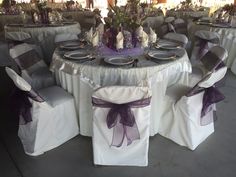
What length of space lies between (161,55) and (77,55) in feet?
2.87

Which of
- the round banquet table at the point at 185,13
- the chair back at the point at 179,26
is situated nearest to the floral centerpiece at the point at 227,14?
the chair back at the point at 179,26

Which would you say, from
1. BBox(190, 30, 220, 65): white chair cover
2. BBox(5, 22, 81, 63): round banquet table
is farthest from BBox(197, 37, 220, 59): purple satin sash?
BBox(5, 22, 81, 63): round banquet table

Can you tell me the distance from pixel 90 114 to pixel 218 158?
132cm

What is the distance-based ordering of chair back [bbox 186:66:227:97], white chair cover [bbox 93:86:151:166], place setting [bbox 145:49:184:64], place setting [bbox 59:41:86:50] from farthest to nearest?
place setting [bbox 59:41:86:50], place setting [bbox 145:49:184:64], chair back [bbox 186:66:227:97], white chair cover [bbox 93:86:151:166]

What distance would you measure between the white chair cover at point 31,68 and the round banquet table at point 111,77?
327 mm

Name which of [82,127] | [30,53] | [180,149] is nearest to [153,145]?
[180,149]

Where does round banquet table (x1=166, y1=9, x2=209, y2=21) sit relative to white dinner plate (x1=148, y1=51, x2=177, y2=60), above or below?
above

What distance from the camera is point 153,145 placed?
254 centimetres

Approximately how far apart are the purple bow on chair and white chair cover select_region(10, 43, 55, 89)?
1181 millimetres

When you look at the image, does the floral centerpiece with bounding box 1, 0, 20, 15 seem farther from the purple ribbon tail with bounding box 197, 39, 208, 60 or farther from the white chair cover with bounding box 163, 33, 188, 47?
the purple ribbon tail with bounding box 197, 39, 208, 60

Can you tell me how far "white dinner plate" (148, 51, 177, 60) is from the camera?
2.44 m

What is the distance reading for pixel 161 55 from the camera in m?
2.55

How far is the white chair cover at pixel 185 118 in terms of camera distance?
2344mm

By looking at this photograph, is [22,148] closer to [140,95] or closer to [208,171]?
[140,95]
